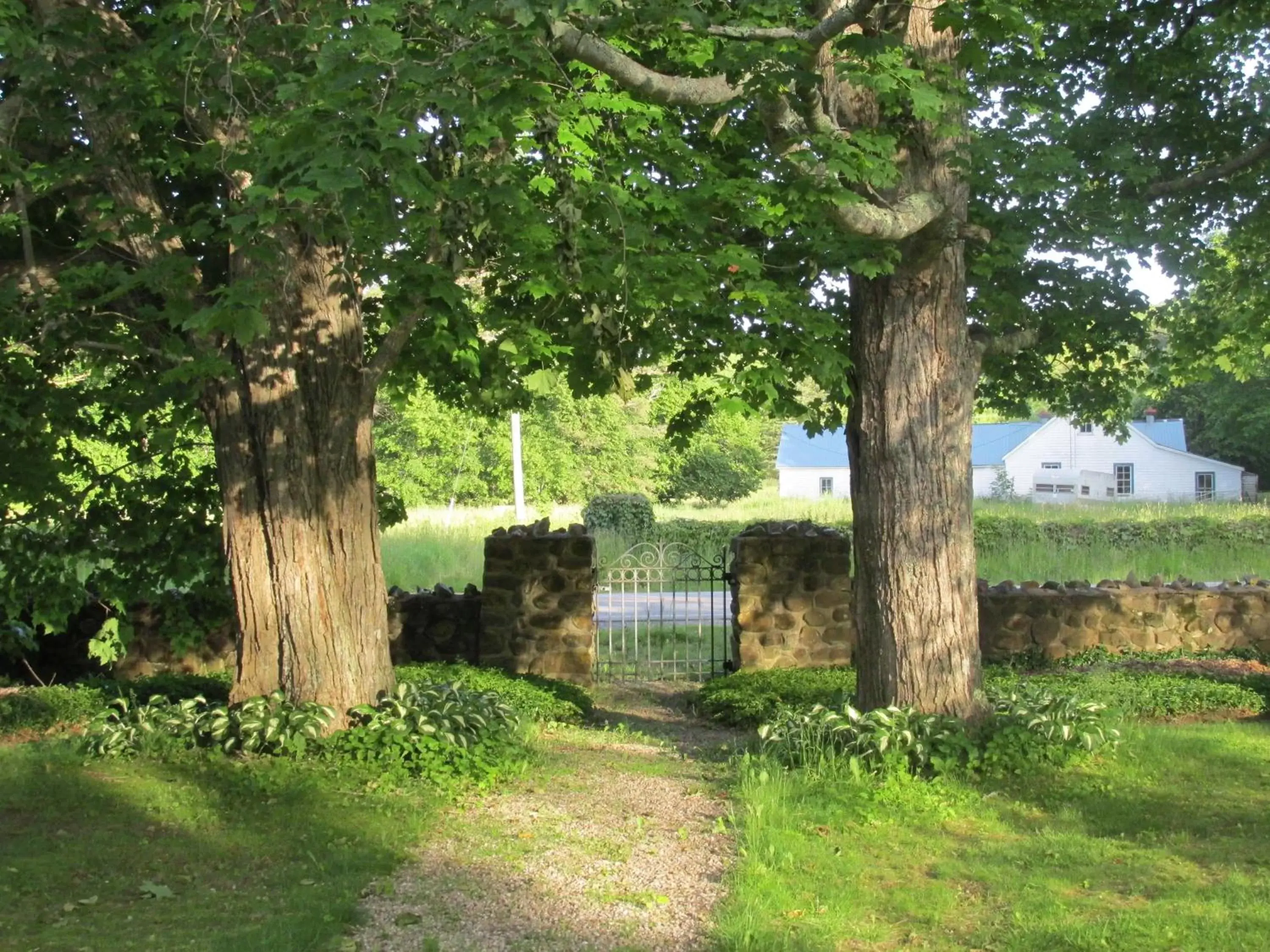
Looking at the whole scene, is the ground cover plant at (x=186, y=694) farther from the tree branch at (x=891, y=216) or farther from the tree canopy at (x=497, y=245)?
the tree branch at (x=891, y=216)

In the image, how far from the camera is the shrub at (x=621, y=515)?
26031mm

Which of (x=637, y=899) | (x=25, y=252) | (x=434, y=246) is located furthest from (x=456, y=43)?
(x=637, y=899)

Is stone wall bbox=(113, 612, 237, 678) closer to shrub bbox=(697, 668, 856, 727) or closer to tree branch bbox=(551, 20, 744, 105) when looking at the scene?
shrub bbox=(697, 668, 856, 727)

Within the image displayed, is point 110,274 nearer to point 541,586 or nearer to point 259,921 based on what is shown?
point 259,921

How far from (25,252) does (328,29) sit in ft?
9.77

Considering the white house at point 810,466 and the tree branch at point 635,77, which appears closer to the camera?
the tree branch at point 635,77

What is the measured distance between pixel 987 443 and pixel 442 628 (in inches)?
1760

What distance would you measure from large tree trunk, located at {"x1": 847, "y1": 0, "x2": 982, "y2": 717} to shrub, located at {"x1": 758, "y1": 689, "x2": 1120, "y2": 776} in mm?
249

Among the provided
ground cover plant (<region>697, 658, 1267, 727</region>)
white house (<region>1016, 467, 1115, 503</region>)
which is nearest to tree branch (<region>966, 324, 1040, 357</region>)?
ground cover plant (<region>697, 658, 1267, 727</region>)

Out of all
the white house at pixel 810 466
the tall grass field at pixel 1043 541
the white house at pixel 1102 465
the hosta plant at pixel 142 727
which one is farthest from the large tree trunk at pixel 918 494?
the white house at pixel 810 466

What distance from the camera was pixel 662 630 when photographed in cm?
1493

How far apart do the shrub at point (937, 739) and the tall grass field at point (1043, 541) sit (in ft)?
27.5

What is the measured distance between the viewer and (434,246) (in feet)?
25.6

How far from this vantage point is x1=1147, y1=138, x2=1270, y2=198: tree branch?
34.6 ft
